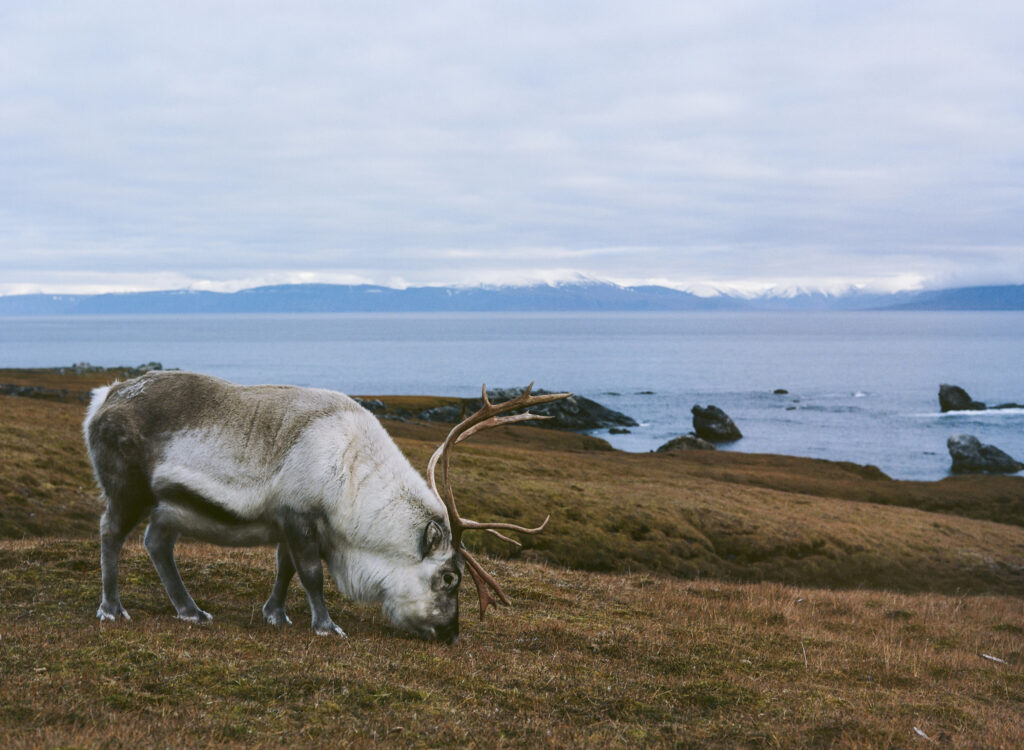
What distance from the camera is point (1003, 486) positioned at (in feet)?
162

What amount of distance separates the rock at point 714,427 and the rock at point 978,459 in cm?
1971

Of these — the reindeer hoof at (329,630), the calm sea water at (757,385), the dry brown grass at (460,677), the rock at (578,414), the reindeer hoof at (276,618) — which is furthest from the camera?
the rock at (578,414)

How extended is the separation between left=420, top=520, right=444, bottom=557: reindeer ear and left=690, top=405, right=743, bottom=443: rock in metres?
72.9

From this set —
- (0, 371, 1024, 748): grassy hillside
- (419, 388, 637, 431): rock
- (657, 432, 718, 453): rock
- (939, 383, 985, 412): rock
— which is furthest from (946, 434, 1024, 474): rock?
(0, 371, 1024, 748): grassy hillside

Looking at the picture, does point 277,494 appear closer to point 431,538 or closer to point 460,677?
point 431,538

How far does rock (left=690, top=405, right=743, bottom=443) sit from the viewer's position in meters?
81.0

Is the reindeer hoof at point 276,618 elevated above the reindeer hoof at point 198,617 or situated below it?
below

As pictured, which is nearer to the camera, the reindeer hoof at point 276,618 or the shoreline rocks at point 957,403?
the reindeer hoof at point 276,618

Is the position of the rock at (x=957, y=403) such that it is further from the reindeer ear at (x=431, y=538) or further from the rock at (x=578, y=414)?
the reindeer ear at (x=431, y=538)

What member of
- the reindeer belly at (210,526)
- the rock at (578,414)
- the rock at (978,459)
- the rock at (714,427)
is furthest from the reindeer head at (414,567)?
the rock at (578,414)

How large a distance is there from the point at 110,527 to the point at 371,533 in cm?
308

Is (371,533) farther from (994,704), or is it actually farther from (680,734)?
(994,704)

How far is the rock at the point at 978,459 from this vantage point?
217 ft

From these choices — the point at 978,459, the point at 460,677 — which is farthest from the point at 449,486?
the point at 978,459
